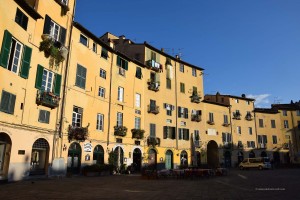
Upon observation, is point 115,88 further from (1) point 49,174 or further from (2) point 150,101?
(1) point 49,174

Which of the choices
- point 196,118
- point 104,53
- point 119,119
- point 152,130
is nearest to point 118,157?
point 119,119

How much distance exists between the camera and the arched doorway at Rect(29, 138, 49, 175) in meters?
21.3

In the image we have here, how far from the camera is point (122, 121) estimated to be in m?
31.5

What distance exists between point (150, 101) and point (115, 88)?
727cm

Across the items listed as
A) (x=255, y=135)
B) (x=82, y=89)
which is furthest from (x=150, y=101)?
(x=255, y=135)

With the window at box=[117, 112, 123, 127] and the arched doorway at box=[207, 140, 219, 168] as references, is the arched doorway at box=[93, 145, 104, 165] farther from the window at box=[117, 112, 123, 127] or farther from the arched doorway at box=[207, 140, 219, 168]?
the arched doorway at box=[207, 140, 219, 168]

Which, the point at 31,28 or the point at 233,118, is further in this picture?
the point at 233,118

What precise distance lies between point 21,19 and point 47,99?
646 cm

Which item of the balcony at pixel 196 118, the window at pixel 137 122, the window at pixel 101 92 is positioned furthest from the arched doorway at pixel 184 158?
the window at pixel 101 92

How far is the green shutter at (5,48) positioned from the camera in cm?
1725

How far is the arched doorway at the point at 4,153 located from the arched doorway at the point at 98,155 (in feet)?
32.8

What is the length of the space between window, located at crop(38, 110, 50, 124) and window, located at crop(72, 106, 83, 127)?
331cm

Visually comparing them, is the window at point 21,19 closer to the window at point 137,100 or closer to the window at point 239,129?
the window at point 137,100

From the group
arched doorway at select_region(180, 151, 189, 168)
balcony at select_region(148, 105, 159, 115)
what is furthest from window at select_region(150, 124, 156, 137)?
arched doorway at select_region(180, 151, 189, 168)
